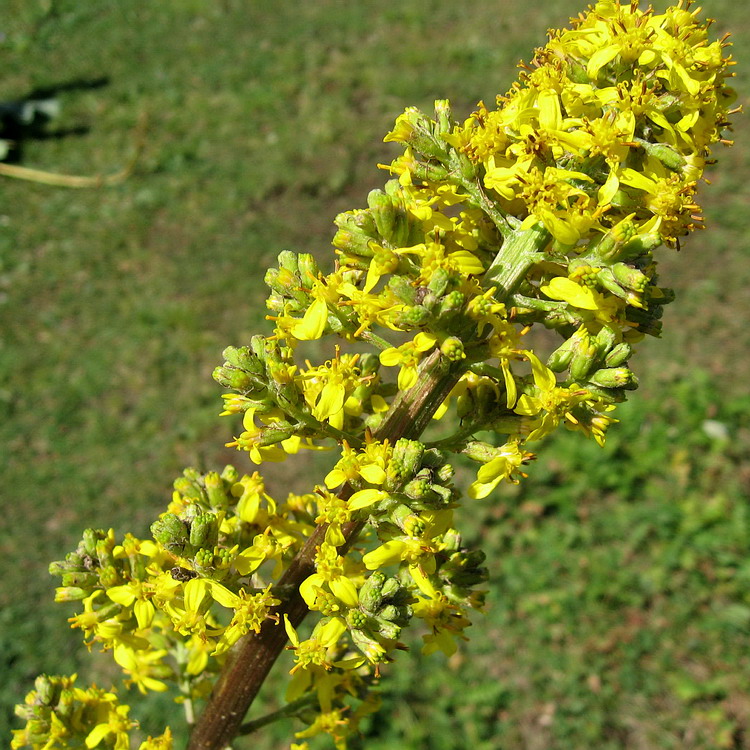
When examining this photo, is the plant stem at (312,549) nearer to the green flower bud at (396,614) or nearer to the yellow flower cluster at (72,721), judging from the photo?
the green flower bud at (396,614)

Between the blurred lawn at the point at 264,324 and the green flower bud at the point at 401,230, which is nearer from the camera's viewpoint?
the green flower bud at the point at 401,230

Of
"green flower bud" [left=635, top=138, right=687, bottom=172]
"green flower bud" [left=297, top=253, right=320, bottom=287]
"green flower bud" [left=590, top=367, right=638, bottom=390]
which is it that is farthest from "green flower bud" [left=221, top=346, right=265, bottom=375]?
"green flower bud" [left=635, top=138, right=687, bottom=172]

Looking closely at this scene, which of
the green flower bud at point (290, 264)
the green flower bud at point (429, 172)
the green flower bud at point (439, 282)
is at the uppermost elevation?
the green flower bud at point (429, 172)

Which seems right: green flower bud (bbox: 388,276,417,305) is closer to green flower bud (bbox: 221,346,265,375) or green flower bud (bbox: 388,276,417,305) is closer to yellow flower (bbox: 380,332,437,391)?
yellow flower (bbox: 380,332,437,391)

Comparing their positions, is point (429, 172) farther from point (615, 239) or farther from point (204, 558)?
point (204, 558)

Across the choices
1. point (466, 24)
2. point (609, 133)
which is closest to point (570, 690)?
point (609, 133)

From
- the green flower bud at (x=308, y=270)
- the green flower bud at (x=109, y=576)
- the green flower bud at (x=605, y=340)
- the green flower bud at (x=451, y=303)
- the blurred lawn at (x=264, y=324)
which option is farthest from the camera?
the blurred lawn at (x=264, y=324)

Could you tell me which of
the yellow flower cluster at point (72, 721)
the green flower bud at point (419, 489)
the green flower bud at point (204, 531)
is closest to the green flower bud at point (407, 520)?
the green flower bud at point (419, 489)
